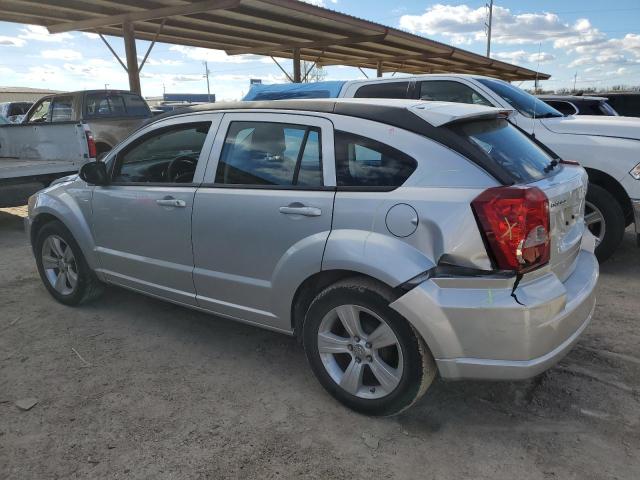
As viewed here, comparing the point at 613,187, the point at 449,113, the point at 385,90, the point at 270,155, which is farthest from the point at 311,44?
the point at 449,113

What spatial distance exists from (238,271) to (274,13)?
34.9 ft

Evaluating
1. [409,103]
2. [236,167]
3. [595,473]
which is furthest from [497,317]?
[236,167]

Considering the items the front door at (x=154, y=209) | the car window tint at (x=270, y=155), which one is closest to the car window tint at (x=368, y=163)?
the car window tint at (x=270, y=155)

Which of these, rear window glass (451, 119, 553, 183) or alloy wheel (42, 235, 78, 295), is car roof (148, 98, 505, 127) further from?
alloy wheel (42, 235, 78, 295)

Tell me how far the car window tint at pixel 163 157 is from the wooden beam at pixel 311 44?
1274 centimetres

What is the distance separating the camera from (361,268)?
8.29 ft

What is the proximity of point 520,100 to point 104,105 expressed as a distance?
8.05m

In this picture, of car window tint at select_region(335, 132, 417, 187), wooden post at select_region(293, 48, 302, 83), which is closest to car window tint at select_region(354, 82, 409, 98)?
car window tint at select_region(335, 132, 417, 187)

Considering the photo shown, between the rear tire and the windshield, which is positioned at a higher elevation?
the windshield

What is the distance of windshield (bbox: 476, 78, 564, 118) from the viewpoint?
563 centimetres

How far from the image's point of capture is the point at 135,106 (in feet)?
35.9

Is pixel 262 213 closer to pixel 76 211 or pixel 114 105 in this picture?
pixel 76 211

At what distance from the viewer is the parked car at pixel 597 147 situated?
15.9 feet

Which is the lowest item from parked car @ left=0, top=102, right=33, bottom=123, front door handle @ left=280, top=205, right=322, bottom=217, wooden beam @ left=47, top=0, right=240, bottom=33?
front door handle @ left=280, top=205, right=322, bottom=217
